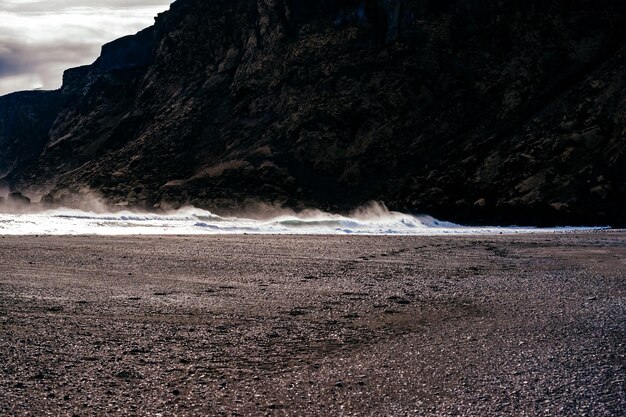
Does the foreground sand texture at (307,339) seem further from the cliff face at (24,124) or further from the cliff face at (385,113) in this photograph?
the cliff face at (24,124)

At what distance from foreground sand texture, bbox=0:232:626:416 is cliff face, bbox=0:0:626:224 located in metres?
21.9

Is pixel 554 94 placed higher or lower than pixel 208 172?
higher

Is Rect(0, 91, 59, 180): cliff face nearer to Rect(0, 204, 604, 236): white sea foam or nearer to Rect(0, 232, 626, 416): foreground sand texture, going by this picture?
Rect(0, 204, 604, 236): white sea foam

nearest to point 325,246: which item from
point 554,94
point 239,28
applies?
point 554,94

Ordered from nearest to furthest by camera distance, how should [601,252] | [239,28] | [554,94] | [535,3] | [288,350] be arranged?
1. [288,350]
2. [601,252]
3. [554,94]
4. [535,3]
5. [239,28]

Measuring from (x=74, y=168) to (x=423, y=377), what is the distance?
216ft

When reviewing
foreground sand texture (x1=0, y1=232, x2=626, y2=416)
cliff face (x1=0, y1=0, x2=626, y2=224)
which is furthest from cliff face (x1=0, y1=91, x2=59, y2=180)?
foreground sand texture (x1=0, y1=232, x2=626, y2=416)

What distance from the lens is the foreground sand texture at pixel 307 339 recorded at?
458 cm

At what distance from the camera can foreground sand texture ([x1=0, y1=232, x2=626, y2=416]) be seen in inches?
180

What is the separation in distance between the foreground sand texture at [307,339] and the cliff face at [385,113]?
21887 mm

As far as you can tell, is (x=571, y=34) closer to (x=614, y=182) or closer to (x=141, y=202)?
(x=614, y=182)

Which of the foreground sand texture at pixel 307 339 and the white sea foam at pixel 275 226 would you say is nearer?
the foreground sand texture at pixel 307 339

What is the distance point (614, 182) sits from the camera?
29766mm

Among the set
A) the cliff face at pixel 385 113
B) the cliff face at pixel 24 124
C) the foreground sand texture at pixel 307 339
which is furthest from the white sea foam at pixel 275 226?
the cliff face at pixel 24 124
